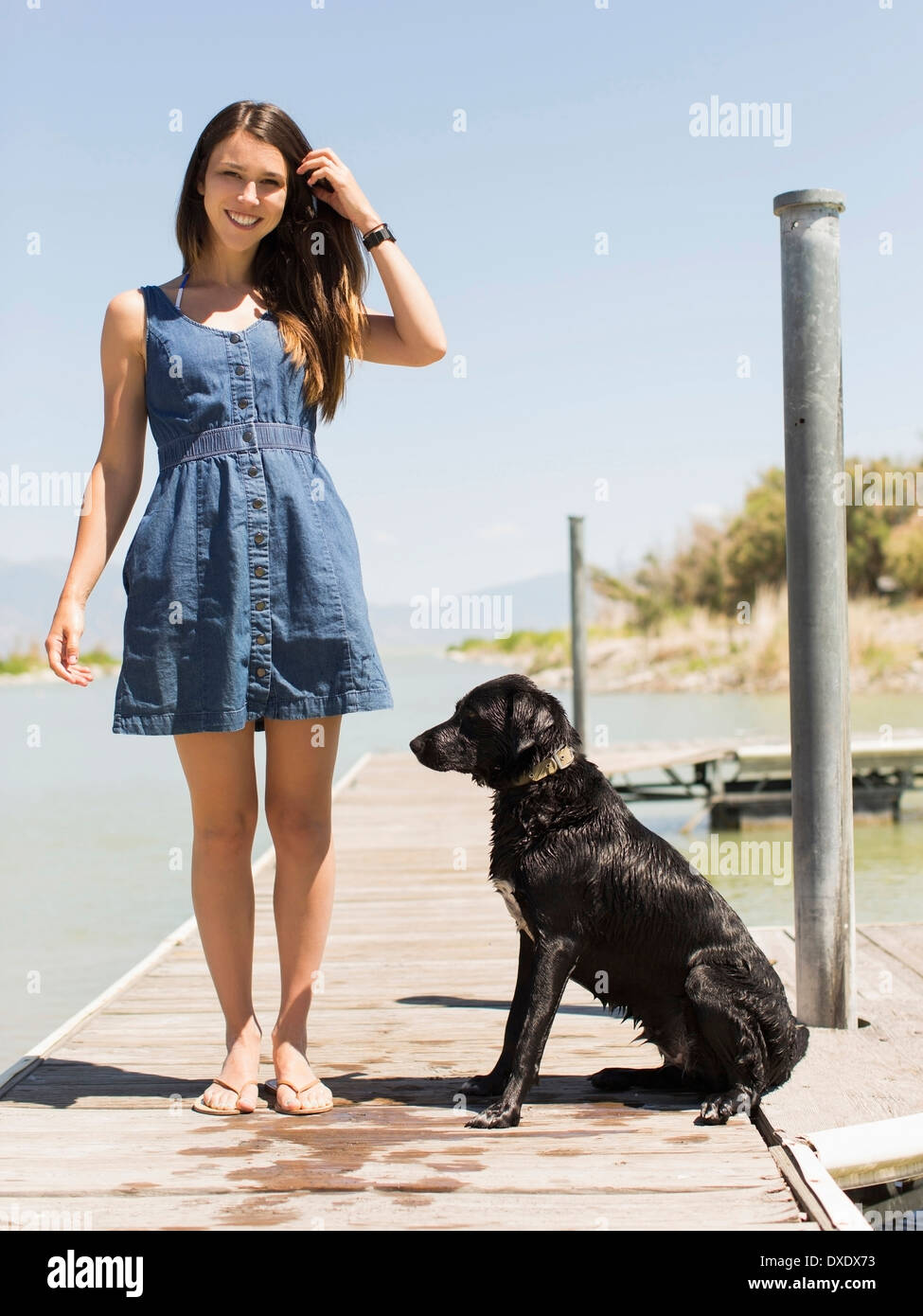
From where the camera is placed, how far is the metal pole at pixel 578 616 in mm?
11828

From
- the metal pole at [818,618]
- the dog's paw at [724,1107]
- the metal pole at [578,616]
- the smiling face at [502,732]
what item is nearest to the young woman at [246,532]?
the smiling face at [502,732]

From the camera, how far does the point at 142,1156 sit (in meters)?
2.42

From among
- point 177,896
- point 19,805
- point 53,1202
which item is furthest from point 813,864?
point 19,805

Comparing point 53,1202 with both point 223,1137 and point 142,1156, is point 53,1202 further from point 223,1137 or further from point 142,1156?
point 223,1137

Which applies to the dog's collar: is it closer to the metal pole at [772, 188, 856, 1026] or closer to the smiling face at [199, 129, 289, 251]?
the metal pole at [772, 188, 856, 1026]

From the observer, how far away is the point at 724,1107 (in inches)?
102

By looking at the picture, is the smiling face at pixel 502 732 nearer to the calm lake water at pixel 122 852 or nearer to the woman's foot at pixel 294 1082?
the woman's foot at pixel 294 1082

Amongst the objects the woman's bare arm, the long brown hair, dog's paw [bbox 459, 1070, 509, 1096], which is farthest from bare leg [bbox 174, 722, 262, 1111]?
the long brown hair

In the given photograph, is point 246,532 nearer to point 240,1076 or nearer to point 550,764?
point 550,764

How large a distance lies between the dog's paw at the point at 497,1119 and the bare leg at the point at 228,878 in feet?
1.63

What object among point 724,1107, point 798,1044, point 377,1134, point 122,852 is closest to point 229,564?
point 377,1134

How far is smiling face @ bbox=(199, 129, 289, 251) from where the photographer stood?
8.80ft

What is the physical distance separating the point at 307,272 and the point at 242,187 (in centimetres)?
24

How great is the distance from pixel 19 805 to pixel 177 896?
5.19 metres
